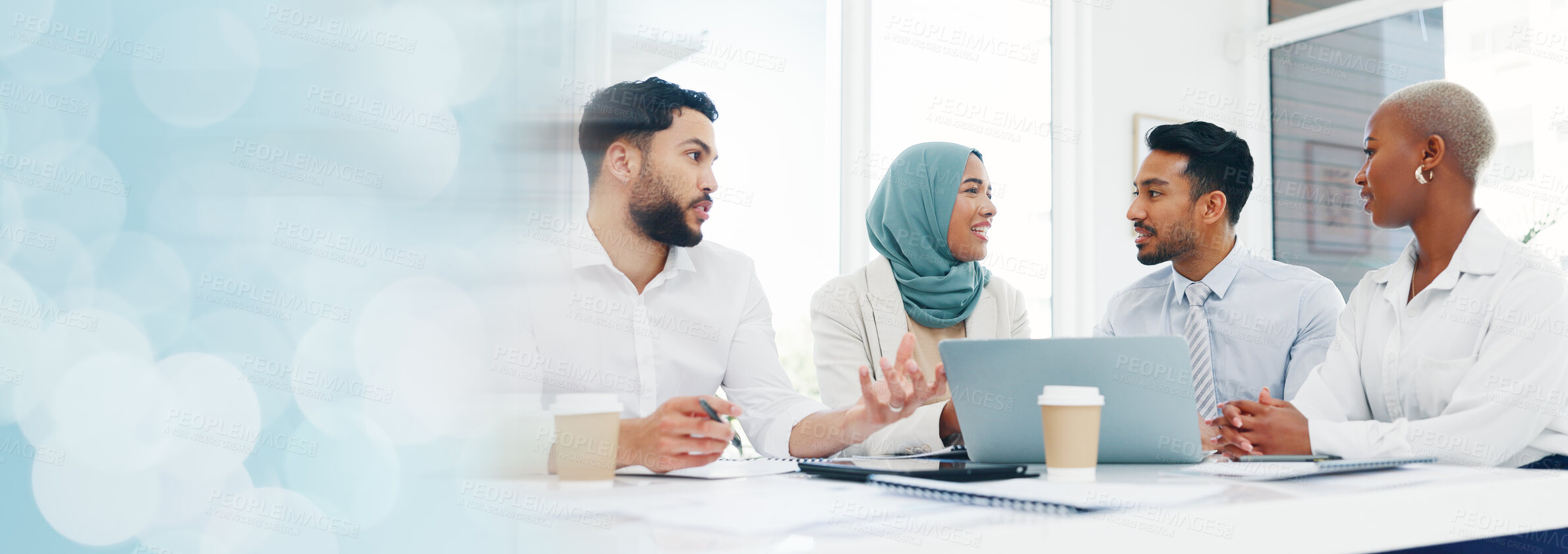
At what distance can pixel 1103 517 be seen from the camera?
655mm

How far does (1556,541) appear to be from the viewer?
42.4 inches

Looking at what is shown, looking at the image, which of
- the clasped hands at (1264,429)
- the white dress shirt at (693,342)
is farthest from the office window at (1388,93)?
the white dress shirt at (693,342)

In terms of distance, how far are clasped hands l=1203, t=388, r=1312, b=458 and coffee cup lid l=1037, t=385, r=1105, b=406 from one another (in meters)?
0.48

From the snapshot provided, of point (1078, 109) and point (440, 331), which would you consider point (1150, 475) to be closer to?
point (440, 331)

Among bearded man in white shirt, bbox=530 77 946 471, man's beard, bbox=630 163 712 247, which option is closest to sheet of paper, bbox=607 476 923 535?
bearded man in white shirt, bbox=530 77 946 471

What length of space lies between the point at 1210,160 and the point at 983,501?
1842 mm

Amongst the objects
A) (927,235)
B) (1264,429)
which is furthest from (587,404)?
(927,235)

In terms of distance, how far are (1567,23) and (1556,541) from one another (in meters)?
3.08

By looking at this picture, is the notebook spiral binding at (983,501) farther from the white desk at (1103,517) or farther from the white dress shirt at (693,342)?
the white dress shirt at (693,342)

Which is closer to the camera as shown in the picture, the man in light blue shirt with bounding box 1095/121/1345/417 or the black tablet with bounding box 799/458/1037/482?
the black tablet with bounding box 799/458/1037/482

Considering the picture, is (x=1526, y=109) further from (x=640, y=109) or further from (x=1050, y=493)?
(x=1050, y=493)

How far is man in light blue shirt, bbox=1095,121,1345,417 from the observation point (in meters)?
2.03

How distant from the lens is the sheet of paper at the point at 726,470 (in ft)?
3.40

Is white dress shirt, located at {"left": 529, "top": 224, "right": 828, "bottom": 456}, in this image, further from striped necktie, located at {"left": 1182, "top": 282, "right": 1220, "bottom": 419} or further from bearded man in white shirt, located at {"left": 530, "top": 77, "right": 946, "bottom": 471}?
striped necktie, located at {"left": 1182, "top": 282, "right": 1220, "bottom": 419}
